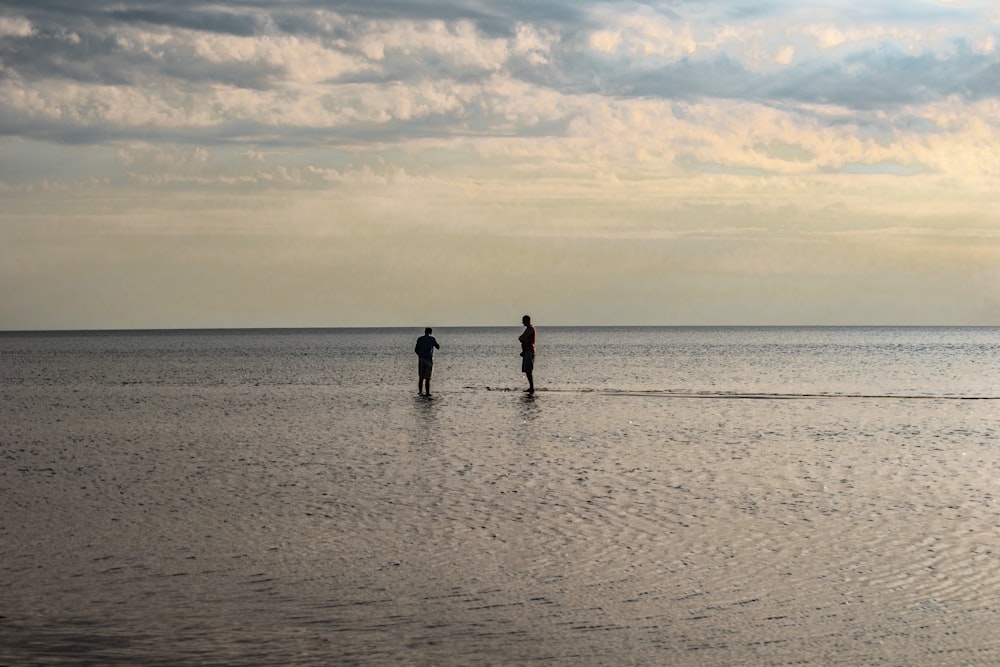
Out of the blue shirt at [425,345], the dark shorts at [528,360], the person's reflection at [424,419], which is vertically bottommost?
the person's reflection at [424,419]

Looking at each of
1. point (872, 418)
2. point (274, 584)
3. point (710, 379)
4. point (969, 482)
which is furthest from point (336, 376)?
point (274, 584)

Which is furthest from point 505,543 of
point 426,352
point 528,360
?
point 426,352

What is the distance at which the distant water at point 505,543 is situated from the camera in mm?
8070

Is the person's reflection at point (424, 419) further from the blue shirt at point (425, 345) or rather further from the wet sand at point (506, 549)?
the blue shirt at point (425, 345)

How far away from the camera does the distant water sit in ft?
26.5

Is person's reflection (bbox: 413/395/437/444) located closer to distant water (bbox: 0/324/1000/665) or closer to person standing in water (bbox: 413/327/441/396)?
distant water (bbox: 0/324/1000/665)

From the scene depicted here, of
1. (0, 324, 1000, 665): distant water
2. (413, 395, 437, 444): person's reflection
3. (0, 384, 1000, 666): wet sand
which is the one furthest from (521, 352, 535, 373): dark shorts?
(0, 384, 1000, 666): wet sand

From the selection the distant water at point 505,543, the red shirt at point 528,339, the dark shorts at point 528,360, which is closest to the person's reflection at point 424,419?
the distant water at point 505,543

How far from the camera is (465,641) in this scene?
807 cm

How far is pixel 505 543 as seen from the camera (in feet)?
37.6

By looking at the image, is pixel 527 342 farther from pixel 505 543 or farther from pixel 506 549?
pixel 506 549

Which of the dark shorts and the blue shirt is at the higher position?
the blue shirt

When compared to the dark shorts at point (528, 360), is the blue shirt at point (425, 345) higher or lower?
higher

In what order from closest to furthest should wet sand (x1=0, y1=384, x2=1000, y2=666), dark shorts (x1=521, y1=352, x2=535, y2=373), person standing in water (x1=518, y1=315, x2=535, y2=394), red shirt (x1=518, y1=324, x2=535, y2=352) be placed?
wet sand (x1=0, y1=384, x2=1000, y2=666), person standing in water (x1=518, y1=315, x2=535, y2=394), red shirt (x1=518, y1=324, x2=535, y2=352), dark shorts (x1=521, y1=352, x2=535, y2=373)
